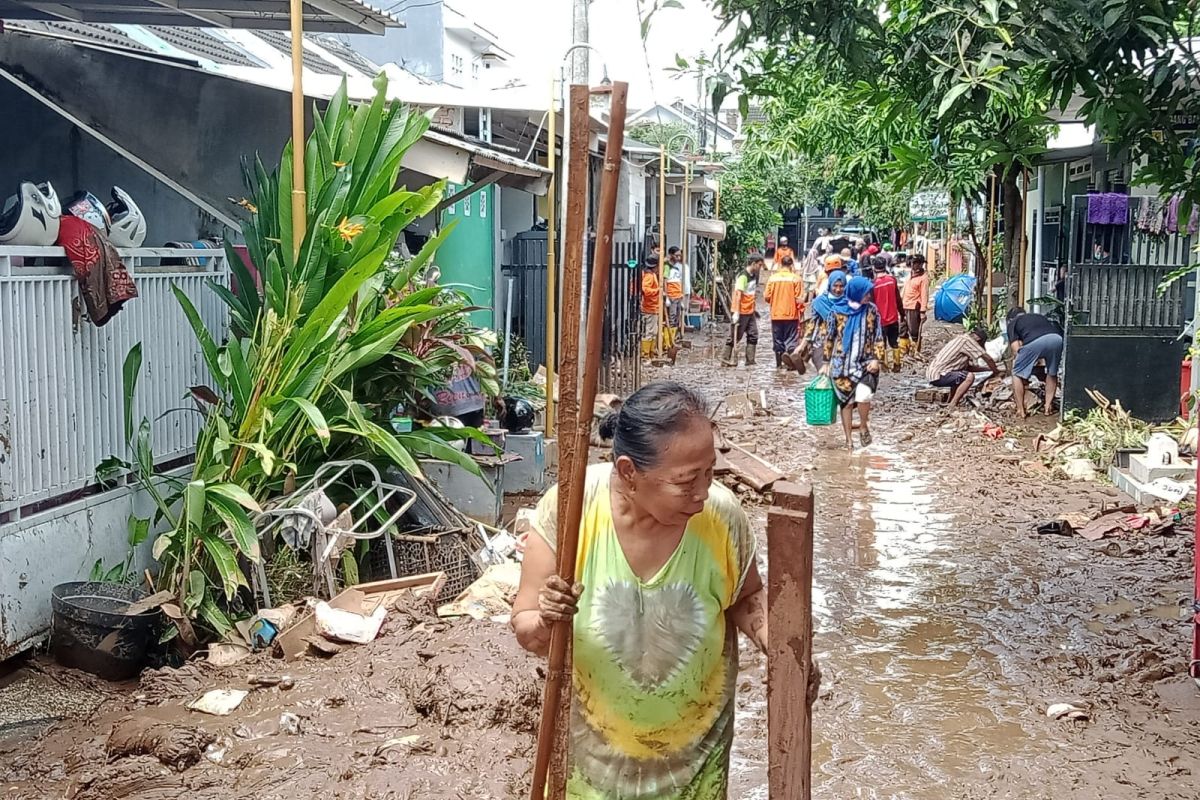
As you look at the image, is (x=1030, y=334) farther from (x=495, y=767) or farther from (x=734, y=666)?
(x=734, y=666)

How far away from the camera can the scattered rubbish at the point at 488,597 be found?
5.97 meters

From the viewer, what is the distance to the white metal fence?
579 centimetres

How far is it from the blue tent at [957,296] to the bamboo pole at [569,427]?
60.9ft

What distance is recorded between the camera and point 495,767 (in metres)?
4.65

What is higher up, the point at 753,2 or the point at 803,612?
the point at 753,2

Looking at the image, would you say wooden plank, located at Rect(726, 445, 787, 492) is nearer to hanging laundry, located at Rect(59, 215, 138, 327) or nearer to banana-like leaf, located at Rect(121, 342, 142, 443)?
banana-like leaf, located at Rect(121, 342, 142, 443)

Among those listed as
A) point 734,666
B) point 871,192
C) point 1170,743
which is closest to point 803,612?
point 734,666

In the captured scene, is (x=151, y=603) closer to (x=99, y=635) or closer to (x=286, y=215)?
(x=99, y=635)

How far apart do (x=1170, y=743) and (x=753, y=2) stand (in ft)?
12.3

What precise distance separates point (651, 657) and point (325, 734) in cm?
269

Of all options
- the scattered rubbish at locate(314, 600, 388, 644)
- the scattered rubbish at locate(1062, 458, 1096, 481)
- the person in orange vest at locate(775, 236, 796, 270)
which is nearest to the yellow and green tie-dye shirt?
the scattered rubbish at locate(314, 600, 388, 644)

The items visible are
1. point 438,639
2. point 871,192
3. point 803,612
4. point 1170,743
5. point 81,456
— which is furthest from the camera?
point 871,192

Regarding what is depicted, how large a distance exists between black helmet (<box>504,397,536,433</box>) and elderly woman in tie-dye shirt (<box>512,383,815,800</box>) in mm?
6794

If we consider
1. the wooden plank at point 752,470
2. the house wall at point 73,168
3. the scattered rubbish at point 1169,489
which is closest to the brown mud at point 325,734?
the house wall at point 73,168
